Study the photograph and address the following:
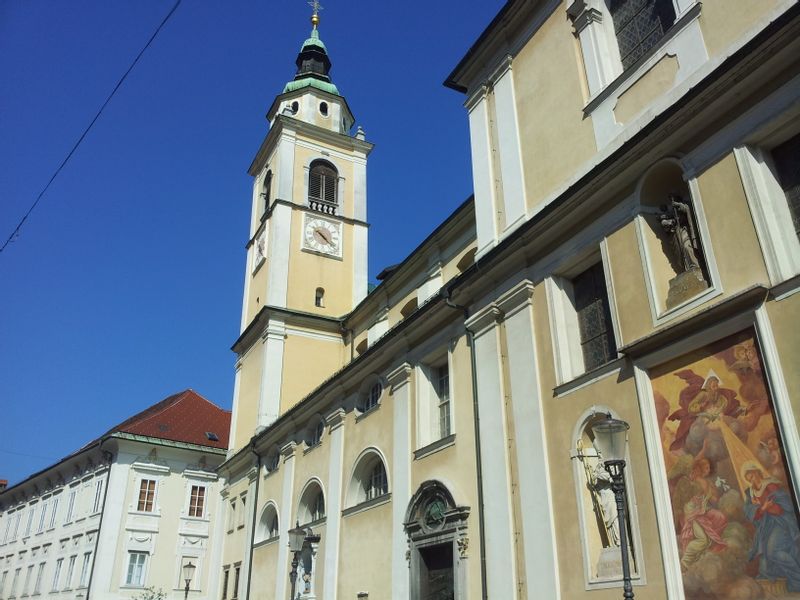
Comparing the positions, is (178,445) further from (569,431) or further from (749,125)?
(749,125)

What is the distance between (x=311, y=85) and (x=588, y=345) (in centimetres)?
2720

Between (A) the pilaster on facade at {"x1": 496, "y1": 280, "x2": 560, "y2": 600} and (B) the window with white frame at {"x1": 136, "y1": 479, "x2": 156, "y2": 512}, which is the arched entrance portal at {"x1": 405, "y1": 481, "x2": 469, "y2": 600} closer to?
(A) the pilaster on facade at {"x1": 496, "y1": 280, "x2": 560, "y2": 600}

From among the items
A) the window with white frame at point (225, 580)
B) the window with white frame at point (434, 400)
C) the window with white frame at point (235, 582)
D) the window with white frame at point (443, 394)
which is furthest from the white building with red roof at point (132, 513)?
the window with white frame at point (443, 394)

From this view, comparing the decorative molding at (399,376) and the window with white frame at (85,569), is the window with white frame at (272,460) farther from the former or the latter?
the window with white frame at (85,569)

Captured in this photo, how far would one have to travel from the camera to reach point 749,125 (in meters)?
8.66

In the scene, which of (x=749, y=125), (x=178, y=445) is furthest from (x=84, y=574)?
(x=749, y=125)

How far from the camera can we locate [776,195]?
840 centimetres

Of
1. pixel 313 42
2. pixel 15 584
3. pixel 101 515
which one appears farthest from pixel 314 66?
pixel 15 584

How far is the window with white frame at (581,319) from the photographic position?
10922 millimetres

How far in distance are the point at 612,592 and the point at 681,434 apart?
2.21m

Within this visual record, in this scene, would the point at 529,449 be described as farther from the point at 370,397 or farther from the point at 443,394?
the point at 370,397

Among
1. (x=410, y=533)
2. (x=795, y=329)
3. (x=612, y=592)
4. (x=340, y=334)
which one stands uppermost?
(x=340, y=334)

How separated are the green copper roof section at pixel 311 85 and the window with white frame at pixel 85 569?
2305 centimetres

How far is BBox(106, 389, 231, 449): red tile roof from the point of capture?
34781 mm
